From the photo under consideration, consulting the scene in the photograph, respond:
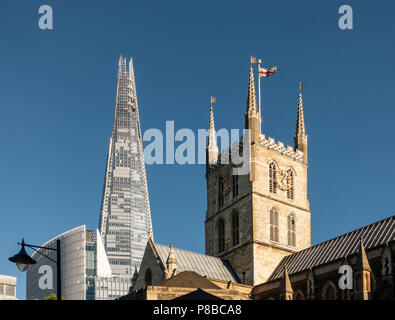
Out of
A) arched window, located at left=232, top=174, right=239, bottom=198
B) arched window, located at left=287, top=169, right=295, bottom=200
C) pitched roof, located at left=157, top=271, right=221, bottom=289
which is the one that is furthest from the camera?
arched window, located at left=287, top=169, right=295, bottom=200

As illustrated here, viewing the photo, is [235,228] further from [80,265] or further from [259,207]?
[80,265]

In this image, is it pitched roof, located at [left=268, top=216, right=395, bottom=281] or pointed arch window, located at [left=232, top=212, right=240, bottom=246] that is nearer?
pitched roof, located at [left=268, top=216, right=395, bottom=281]

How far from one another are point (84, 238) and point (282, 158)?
110 metres

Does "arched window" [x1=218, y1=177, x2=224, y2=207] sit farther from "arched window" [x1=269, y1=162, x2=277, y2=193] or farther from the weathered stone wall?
the weathered stone wall

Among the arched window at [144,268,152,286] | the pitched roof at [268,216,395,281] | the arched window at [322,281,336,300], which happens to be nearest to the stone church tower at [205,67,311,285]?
the pitched roof at [268,216,395,281]

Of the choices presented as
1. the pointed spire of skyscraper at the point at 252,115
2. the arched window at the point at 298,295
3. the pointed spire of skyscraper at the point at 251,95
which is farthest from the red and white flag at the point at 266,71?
the arched window at the point at 298,295

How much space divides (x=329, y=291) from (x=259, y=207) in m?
13.3

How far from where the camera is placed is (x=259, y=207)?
204 ft

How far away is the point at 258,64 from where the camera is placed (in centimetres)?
7131

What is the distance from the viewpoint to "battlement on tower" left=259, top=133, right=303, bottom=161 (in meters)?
65.6

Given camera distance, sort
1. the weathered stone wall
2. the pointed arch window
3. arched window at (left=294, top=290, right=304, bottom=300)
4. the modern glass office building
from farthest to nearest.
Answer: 1. the modern glass office building
2. the pointed arch window
3. the weathered stone wall
4. arched window at (left=294, top=290, right=304, bottom=300)

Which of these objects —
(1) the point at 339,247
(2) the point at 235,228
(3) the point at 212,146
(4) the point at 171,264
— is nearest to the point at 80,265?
(3) the point at 212,146
